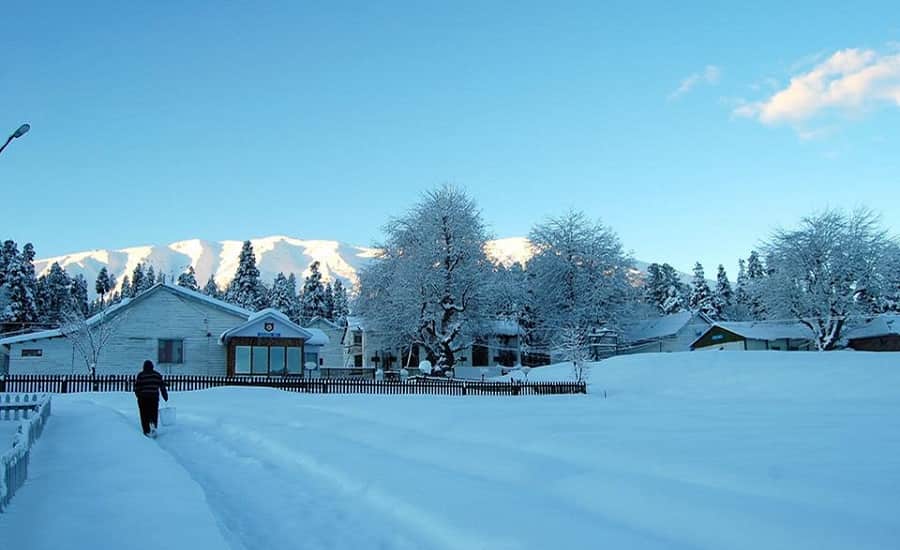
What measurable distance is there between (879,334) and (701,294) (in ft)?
123

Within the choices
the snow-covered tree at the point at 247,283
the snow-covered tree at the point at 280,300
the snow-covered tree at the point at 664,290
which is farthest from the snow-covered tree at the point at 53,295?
the snow-covered tree at the point at 664,290

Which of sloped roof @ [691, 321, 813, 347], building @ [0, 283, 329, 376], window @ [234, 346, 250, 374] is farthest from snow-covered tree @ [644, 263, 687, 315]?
window @ [234, 346, 250, 374]

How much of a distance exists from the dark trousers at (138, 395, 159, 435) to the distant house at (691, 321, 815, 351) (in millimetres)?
54763

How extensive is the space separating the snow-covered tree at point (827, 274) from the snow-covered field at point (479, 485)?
45.0 meters

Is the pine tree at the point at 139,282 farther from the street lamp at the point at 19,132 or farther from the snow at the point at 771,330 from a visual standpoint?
the street lamp at the point at 19,132

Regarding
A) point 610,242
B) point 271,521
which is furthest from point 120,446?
point 610,242

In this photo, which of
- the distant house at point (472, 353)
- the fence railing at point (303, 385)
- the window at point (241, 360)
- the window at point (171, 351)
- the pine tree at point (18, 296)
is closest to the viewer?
the fence railing at point (303, 385)

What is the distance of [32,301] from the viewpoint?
7206 cm

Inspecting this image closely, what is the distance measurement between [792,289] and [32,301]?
7201 centimetres

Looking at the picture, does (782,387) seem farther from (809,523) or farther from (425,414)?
(809,523)

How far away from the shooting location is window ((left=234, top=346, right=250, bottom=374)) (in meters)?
40.4

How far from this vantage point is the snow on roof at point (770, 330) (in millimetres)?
59438

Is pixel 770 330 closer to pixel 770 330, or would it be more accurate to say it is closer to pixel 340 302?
pixel 770 330

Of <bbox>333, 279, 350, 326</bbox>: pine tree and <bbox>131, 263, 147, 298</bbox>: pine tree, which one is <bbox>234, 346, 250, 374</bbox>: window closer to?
<bbox>333, 279, 350, 326</bbox>: pine tree
